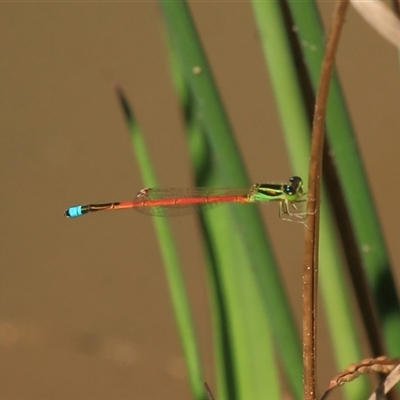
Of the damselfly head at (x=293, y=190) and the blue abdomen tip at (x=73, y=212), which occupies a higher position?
the blue abdomen tip at (x=73, y=212)

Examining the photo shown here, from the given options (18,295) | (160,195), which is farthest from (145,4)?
(160,195)

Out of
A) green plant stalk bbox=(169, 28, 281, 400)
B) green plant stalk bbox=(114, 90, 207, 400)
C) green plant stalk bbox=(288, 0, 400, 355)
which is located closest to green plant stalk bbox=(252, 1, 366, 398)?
green plant stalk bbox=(288, 0, 400, 355)

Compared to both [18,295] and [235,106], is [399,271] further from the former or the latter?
[18,295]

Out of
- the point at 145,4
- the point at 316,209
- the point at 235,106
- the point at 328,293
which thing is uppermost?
the point at 145,4

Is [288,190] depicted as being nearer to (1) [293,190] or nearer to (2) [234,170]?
(1) [293,190]

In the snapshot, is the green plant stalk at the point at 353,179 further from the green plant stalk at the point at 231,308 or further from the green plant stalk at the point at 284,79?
the green plant stalk at the point at 231,308

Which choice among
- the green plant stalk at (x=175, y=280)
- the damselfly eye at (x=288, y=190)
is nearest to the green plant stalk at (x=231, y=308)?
the green plant stalk at (x=175, y=280)

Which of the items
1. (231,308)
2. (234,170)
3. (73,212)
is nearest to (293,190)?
(231,308)
